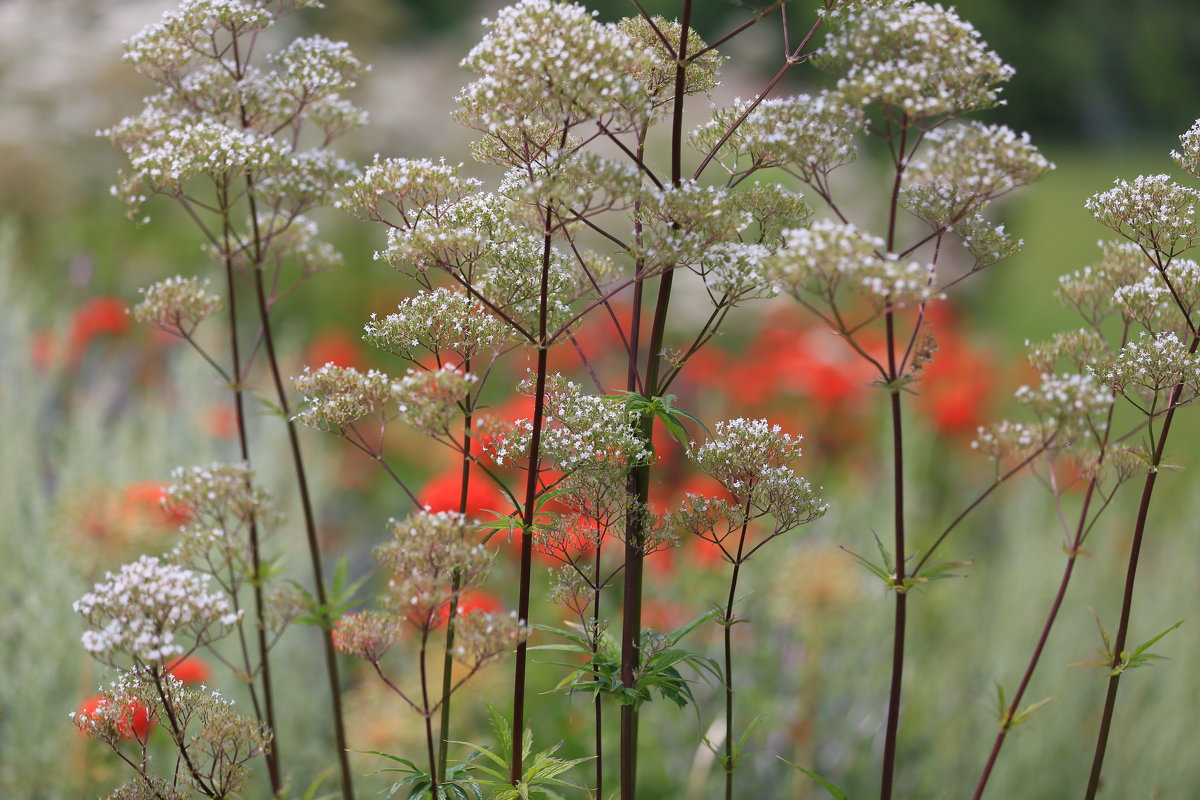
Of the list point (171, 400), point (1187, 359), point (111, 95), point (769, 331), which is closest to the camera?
point (1187, 359)

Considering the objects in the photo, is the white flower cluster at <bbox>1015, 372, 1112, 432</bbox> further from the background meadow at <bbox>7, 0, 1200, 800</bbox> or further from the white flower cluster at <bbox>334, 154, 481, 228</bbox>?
the white flower cluster at <bbox>334, 154, 481, 228</bbox>

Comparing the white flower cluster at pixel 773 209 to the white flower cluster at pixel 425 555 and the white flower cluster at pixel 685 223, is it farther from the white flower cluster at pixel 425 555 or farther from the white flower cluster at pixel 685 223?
the white flower cluster at pixel 425 555

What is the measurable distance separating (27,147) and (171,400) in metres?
2.85

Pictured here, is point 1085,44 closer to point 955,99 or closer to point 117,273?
point 117,273

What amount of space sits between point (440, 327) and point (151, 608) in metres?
0.51

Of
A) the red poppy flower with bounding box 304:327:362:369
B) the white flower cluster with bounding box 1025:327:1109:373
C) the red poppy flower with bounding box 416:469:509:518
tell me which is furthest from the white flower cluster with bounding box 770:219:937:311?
the red poppy flower with bounding box 304:327:362:369

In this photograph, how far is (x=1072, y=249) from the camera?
9836 mm

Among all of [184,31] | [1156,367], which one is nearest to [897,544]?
[1156,367]

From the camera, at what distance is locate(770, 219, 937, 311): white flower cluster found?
3.79 feet

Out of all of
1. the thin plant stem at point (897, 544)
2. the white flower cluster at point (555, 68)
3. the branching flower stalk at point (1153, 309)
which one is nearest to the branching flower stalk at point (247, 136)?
the white flower cluster at point (555, 68)

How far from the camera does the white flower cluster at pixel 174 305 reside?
164 centimetres

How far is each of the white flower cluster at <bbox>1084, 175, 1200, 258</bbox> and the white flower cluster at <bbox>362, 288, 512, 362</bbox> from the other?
86cm

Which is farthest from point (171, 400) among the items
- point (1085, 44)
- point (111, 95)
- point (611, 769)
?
point (1085, 44)

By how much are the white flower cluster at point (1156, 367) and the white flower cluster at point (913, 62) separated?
1.33 ft
